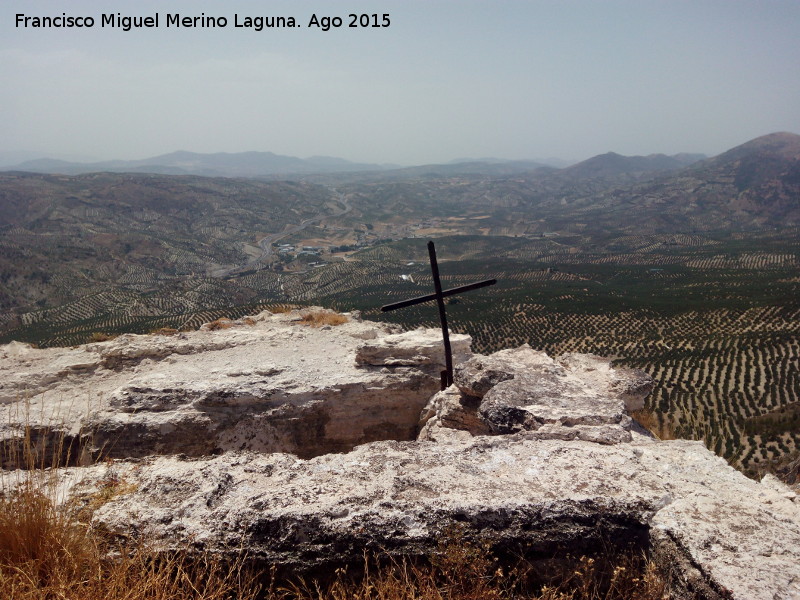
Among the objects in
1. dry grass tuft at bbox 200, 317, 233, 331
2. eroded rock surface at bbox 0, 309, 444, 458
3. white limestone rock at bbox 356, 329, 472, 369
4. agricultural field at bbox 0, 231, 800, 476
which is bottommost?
agricultural field at bbox 0, 231, 800, 476

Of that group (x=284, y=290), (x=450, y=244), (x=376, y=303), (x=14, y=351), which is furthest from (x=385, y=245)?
(x=14, y=351)

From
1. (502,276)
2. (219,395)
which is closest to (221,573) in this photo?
(219,395)

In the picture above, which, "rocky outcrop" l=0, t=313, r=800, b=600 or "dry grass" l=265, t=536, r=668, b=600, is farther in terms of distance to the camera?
"rocky outcrop" l=0, t=313, r=800, b=600

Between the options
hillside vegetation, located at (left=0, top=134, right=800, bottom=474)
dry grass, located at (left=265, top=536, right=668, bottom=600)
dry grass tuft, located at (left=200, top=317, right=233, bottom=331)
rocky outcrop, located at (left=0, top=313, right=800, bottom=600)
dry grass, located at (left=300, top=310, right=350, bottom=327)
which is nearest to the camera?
dry grass, located at (left=265, top=536, right=668, bottom=600)

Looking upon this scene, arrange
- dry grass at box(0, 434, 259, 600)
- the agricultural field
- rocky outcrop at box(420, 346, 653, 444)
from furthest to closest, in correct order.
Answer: the agricultural field
rocky outcrop at box(420, 346, 653, 444)
dry grass at box(0, 434, 259, 600)

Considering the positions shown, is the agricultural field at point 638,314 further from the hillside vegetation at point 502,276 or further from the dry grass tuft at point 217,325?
the dry grass tuft at point 217,325

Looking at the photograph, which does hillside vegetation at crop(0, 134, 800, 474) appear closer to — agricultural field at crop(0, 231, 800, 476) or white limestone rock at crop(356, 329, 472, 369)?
agricultural field at crop(0, 231, 800, 476)

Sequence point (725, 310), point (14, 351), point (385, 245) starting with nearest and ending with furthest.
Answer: point (14, 351), point (725, 310), point (385, 245)

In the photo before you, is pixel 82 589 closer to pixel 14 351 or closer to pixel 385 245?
pixel 14 351

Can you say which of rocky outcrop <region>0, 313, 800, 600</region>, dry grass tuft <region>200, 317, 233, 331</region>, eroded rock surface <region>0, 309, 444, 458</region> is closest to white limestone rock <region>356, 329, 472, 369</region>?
eroded rock surface <region>0, 309, 444, 458</region>
